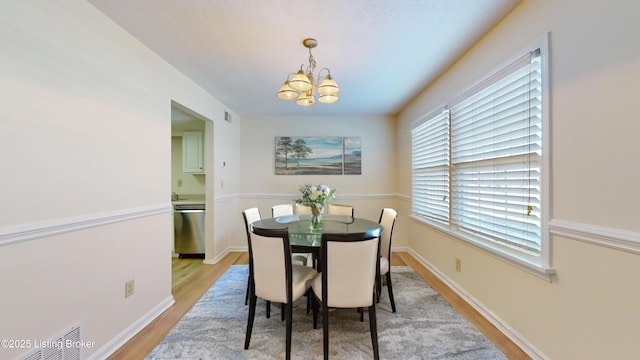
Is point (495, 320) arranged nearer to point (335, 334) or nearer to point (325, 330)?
point (335, 334)

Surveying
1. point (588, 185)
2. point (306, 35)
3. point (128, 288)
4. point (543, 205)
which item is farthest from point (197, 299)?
point (588, 185)

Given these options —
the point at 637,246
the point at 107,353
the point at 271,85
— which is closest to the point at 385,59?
the point at 271,85

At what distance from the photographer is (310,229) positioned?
8.16 feet

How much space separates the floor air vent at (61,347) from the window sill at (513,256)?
2877 millimetres

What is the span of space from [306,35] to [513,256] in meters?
2.27

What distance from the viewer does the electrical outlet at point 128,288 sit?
205cm

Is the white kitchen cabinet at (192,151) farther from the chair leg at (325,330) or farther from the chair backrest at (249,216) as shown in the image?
the chair leg at (325,330)

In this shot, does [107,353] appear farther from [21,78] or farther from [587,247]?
[587,247]

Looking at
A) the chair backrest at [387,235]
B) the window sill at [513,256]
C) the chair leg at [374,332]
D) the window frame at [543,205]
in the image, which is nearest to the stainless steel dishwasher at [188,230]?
the chair backrest at [387,235]

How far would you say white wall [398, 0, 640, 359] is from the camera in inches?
47.9

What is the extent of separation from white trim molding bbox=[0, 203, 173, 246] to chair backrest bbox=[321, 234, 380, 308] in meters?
1.53

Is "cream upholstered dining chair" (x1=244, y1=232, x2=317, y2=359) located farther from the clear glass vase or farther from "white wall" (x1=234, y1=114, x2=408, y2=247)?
"white wall" (x1=234, y1=114, x2=408, y2=247)

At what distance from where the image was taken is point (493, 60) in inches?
83.9

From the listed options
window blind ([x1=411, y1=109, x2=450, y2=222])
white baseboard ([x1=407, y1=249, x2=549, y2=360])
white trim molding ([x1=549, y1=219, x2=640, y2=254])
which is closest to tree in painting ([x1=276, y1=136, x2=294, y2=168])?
window blind ([x1=411, y1=109, x2=450, y2=222])
